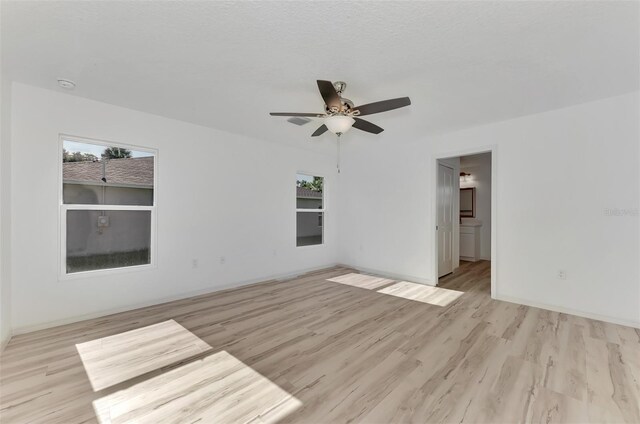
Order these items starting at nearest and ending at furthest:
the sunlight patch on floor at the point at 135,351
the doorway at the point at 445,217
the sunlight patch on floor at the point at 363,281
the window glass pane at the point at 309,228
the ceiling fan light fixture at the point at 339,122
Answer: the sunlight patch on floor at the point at 135,351 → the ceiling fan light fixture at the point at 339,122 → the sunlight patch on floor at the point at 363,281 → the doorway at the point at 445,217 → the window glass pane at the point at 309,228

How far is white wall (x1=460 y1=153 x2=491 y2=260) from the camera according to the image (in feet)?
23.0

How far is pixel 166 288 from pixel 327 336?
2.52 m

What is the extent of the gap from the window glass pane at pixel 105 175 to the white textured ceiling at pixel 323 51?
0.66 m

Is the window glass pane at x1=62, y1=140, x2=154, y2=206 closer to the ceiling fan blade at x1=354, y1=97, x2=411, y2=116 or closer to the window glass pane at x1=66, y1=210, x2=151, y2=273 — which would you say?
the window glass pane at x1=66, y1=210, x2=151, y2=273

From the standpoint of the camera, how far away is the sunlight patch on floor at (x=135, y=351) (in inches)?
84.4

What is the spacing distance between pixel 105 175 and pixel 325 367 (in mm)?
3516

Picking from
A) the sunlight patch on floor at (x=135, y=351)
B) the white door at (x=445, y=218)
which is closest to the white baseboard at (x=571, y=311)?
the white door at (x=445, y=218)

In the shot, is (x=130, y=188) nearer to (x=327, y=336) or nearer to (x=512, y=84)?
(x=327, y=336)

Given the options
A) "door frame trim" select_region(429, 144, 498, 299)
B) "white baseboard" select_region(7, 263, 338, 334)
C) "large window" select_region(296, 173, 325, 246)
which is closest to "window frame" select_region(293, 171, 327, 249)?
"large window" select_region(296, 173, 325, 246)

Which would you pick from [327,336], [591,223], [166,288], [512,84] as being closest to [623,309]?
[591,223]

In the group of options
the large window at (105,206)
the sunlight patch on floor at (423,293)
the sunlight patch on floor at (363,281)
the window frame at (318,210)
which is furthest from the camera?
the window frame at (318,210)

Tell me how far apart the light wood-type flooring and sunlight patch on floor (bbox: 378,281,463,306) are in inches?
11.4

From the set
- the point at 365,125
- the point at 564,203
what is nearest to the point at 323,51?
the point at 365,125

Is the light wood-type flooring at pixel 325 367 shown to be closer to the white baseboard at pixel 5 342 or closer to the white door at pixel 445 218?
the white baseboard at pixel 5 342
